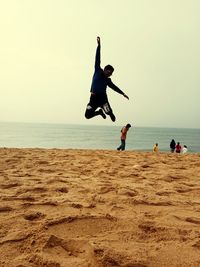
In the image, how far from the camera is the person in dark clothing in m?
5.93

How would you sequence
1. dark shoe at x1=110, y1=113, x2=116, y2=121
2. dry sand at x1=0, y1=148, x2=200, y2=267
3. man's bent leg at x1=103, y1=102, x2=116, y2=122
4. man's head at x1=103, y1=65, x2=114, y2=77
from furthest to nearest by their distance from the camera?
dark shoe at x1=110, y1=113, x2=116, y2=121 < man's bent leg at x1=103, y1=102, x2=116, y2=122 < man's head at x1=103, y1=65, x2=114, y2=77 < dry sand at x1=0, y1=148, x2=200, y2=267

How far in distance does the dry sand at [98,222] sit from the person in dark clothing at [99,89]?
5.13 feet

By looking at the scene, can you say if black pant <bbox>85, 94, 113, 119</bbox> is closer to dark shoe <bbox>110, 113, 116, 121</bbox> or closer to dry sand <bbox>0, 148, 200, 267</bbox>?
dark shoe <bbox>110, 113, 116, 121</bbox>

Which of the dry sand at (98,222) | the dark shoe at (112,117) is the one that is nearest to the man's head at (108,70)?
the dark shoe at (112,117)

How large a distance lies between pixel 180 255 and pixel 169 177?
3440mm

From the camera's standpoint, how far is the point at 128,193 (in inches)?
167

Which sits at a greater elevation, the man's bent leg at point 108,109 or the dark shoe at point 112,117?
the man's bent leg at point 108,109

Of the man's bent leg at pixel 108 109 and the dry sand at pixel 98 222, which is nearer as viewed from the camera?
the dry sand at pixel 98 222

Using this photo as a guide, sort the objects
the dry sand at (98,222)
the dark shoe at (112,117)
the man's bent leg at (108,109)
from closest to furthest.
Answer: the dry sand at (98,222), the man's bent leg at (108,109), the dark shoe at (112,117)

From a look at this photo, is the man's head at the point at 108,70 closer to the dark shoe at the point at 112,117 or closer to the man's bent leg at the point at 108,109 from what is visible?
the man's bent leg at the point at 108,109

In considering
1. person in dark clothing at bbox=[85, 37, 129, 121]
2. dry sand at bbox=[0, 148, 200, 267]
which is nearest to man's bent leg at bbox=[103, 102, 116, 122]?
person in dark clothing at bbox=[85, 37, 129, 121]

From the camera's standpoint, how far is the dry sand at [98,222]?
7.47 ft

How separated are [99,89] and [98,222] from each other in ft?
11.1

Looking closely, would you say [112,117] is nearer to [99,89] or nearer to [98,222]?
[99,89]
